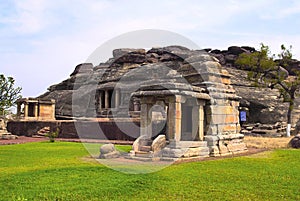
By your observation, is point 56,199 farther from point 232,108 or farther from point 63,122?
point 63,122

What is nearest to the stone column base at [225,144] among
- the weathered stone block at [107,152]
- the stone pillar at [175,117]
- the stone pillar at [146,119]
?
the stone pillar at [175,117]

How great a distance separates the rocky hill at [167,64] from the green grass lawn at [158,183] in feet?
64.6

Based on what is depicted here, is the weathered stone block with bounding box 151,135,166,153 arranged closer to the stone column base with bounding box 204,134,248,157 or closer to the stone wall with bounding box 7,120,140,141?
→ the stone column base with bounding box 204,134,248,157

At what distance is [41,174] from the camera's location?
8.09 m

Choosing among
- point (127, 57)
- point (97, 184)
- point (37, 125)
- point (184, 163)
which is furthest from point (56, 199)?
point (127, 57)

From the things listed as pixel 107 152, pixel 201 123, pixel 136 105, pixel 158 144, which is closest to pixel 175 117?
pixel 158 144

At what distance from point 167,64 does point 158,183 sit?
2991cm

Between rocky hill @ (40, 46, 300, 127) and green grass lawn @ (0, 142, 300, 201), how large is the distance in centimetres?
1969

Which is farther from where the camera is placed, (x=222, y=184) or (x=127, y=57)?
(x=127, y=57)

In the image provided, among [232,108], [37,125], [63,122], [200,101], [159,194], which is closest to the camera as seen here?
[159,194]

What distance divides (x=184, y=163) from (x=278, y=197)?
4266 mm

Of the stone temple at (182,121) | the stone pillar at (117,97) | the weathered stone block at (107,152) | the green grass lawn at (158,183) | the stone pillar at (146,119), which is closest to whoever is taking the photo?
the green grass lawn at (158,183)

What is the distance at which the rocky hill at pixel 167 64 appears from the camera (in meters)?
29.0

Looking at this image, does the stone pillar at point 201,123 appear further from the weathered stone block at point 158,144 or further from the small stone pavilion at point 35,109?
the small stone pavilion at point 35,109
